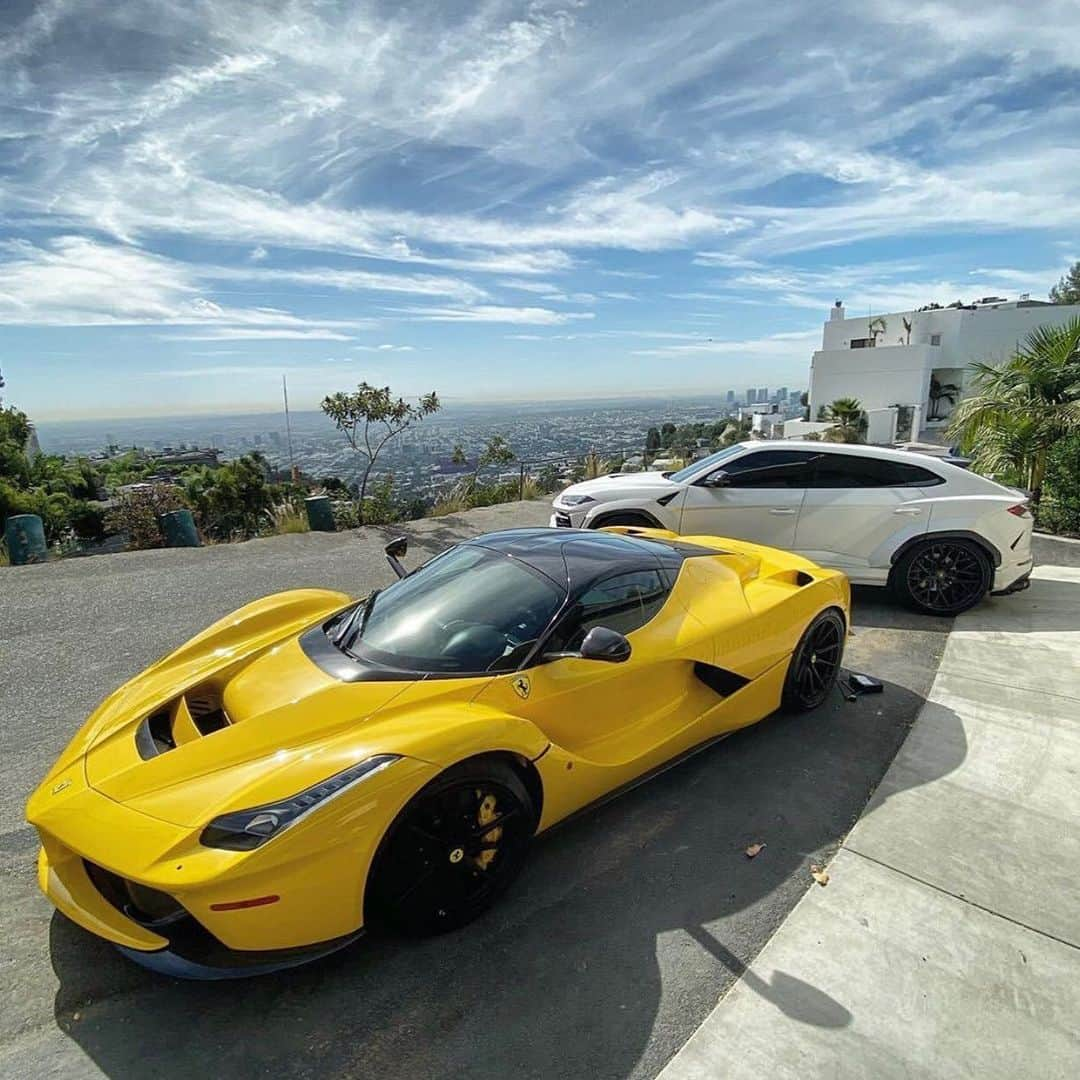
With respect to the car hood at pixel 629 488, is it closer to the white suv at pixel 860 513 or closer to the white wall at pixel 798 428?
the white suv at pixel 860 513

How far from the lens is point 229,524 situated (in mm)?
9859

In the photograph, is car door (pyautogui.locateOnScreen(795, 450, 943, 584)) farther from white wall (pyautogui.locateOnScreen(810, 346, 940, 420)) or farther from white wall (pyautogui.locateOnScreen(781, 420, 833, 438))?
white wall (pyautogui.locateOnScreen(810, 346, 940, 420))

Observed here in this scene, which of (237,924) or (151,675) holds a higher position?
(151,675)

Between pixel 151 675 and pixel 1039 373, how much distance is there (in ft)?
32.1

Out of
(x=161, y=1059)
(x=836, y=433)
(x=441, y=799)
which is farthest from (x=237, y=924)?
(x=836, y=433)

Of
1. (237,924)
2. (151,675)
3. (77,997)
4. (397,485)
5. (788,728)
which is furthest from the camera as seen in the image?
(397,485)

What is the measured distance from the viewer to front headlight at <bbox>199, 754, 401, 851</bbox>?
1.72 meters

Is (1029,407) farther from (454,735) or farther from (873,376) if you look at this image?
(873,376)

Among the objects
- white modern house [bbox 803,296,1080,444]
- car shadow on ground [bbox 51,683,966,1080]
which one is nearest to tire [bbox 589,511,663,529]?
car shadow on ground [bbox 51,683,966,1080]

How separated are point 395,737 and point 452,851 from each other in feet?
1.44

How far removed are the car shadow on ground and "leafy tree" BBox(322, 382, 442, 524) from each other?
8.20m

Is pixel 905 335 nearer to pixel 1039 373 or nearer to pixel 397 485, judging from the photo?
pixel 1039 373

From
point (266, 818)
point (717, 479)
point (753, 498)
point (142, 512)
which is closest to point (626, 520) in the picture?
point (717, 479)

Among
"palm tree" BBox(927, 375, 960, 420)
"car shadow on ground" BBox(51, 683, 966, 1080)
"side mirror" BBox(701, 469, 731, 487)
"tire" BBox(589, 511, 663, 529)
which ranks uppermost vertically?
"palm tree" BBox(927, 375, 960, 420)
